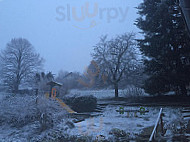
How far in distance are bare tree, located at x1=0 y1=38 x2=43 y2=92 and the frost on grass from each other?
12.2 metres

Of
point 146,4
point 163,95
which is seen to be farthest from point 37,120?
point 146,4

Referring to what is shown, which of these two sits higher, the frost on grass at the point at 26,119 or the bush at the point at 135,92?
the bush at the point at 135,92

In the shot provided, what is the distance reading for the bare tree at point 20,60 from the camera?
1993 cm

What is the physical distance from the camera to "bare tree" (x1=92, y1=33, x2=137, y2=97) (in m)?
18.0

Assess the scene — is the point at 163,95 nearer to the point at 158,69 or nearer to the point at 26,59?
the point at 158,69

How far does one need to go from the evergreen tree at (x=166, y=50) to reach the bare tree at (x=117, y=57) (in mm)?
4653

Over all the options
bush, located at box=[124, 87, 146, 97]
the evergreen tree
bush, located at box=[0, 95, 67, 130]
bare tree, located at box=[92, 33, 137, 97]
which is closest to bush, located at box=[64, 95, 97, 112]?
bush, located at box=[0, 95, 67, 130]

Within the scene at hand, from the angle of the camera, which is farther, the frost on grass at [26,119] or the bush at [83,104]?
the bush at [83,104]

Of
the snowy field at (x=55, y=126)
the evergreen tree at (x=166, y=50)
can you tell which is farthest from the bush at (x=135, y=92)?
the snowy field at (x=55, y=126)

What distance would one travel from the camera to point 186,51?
12.1 metres

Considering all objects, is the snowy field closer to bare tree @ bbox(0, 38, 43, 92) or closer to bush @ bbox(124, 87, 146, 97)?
bush @ bbox(124, 87, 146, 97)

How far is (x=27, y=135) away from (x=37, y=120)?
1.34 m

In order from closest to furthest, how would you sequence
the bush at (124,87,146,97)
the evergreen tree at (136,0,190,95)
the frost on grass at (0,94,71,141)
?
the frost on grass at (0,94,71,141) < the evergreen tree at (136,0,190,95) < the bush at (124,87,146,97)

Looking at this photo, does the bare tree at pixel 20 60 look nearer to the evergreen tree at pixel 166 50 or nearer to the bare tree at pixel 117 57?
the bare tree at pixel 117 57
